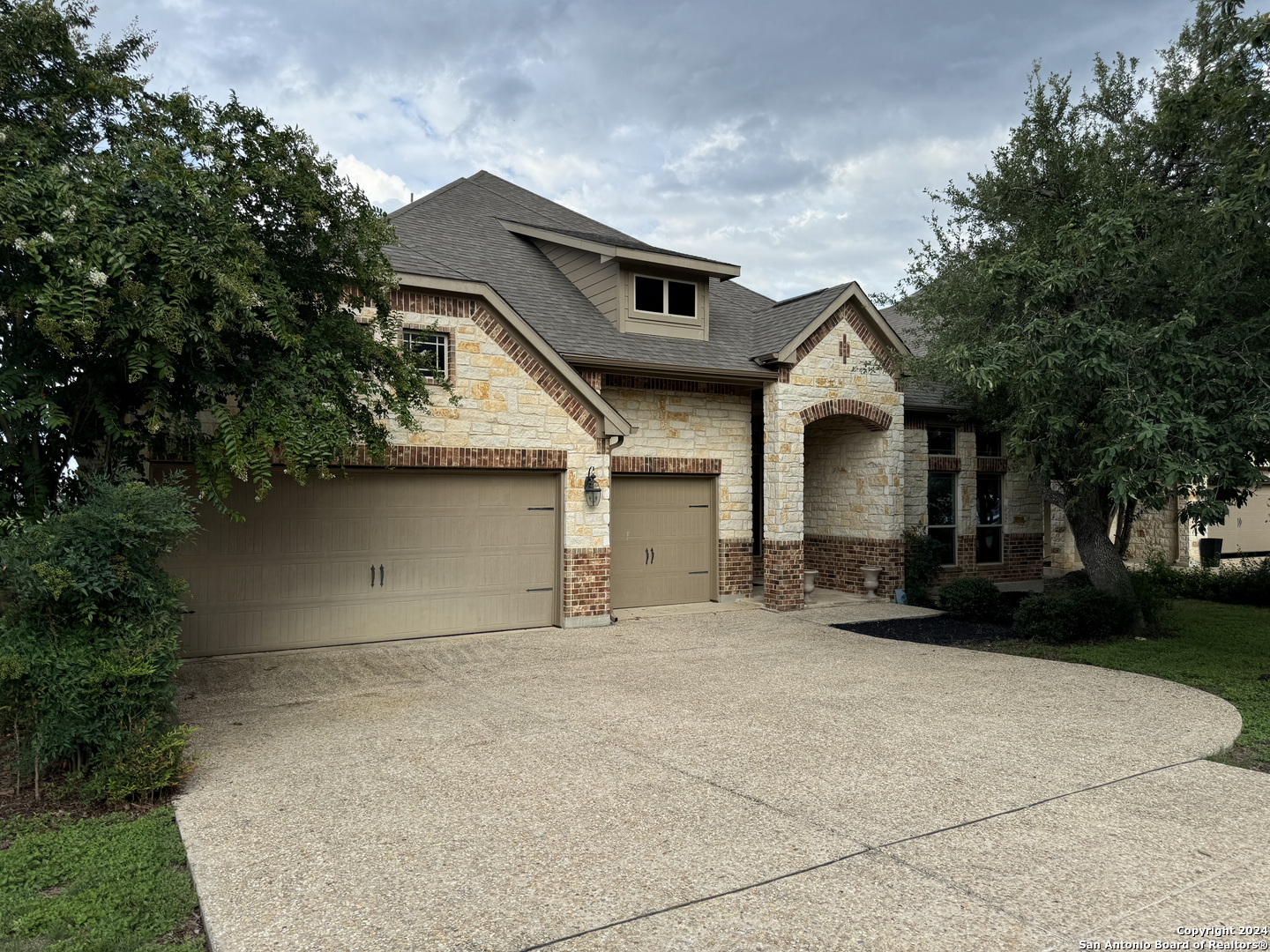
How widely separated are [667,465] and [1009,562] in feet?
31.1

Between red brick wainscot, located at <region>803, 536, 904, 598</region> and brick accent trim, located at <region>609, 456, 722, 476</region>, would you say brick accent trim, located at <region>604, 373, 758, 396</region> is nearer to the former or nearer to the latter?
brick accent trim, located at <region>609, 456, 722, 476</region>

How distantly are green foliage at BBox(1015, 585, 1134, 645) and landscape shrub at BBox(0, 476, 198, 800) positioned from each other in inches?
427

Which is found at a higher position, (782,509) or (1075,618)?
(782,509)

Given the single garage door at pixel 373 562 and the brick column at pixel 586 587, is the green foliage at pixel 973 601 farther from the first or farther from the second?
the single garage door at pixel 373 562

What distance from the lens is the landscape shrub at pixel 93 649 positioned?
209 inches

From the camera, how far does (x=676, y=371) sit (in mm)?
13523

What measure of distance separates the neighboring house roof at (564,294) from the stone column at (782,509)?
3.11 ft

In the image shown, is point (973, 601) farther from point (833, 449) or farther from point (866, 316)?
point (866, 316)

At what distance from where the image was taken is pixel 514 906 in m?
3.96

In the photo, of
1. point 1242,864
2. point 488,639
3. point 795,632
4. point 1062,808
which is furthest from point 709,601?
point 1242,864

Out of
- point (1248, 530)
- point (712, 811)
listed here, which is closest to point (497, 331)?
point (712, 811)

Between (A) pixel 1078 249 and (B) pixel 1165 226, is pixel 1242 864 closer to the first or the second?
(A) pixel 1078 249

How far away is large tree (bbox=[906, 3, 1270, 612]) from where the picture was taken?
25.9 ft

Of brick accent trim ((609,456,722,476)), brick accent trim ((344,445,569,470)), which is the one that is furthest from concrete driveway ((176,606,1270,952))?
brick accent trim ((609,456,722,476))
